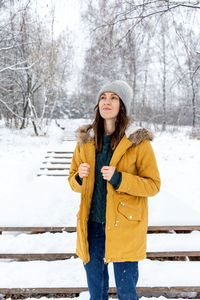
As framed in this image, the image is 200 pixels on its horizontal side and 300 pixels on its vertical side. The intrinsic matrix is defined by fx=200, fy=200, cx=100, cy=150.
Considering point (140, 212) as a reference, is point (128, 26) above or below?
above

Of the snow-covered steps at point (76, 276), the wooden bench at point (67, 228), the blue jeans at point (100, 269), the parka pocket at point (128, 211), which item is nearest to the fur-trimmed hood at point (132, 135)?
the parka pocket at point (128, 211)

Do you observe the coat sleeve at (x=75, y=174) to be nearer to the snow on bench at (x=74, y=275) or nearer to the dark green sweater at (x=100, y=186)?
the dark green sweater at (x=100, y=186)

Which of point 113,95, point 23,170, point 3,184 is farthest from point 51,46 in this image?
point 113,95

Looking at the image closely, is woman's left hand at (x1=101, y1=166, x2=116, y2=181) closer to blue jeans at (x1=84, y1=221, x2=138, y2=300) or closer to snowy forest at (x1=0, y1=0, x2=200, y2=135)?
blue jeans at (x1=84, y1=221, x2=138, y2=300)

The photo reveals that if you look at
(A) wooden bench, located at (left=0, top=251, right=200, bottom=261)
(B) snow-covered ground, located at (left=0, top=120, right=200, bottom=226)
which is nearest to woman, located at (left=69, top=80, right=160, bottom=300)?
(A) wooden bench, located at (left=0, top=251, right=200, bottom=261)

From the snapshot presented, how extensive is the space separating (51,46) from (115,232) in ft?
37.1

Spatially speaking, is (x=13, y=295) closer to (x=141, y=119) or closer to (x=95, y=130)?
(x=95, y=130)

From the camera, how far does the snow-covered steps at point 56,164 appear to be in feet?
17.4

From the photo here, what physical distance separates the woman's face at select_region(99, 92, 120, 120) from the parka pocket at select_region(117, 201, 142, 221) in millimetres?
585

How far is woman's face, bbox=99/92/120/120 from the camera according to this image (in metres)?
1.35

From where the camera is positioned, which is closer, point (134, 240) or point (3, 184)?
point (134, 240)

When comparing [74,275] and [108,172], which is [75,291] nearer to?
[74,275]

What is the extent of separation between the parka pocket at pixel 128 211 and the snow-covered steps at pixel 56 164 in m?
4.03

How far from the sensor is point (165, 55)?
15039 millimetres
